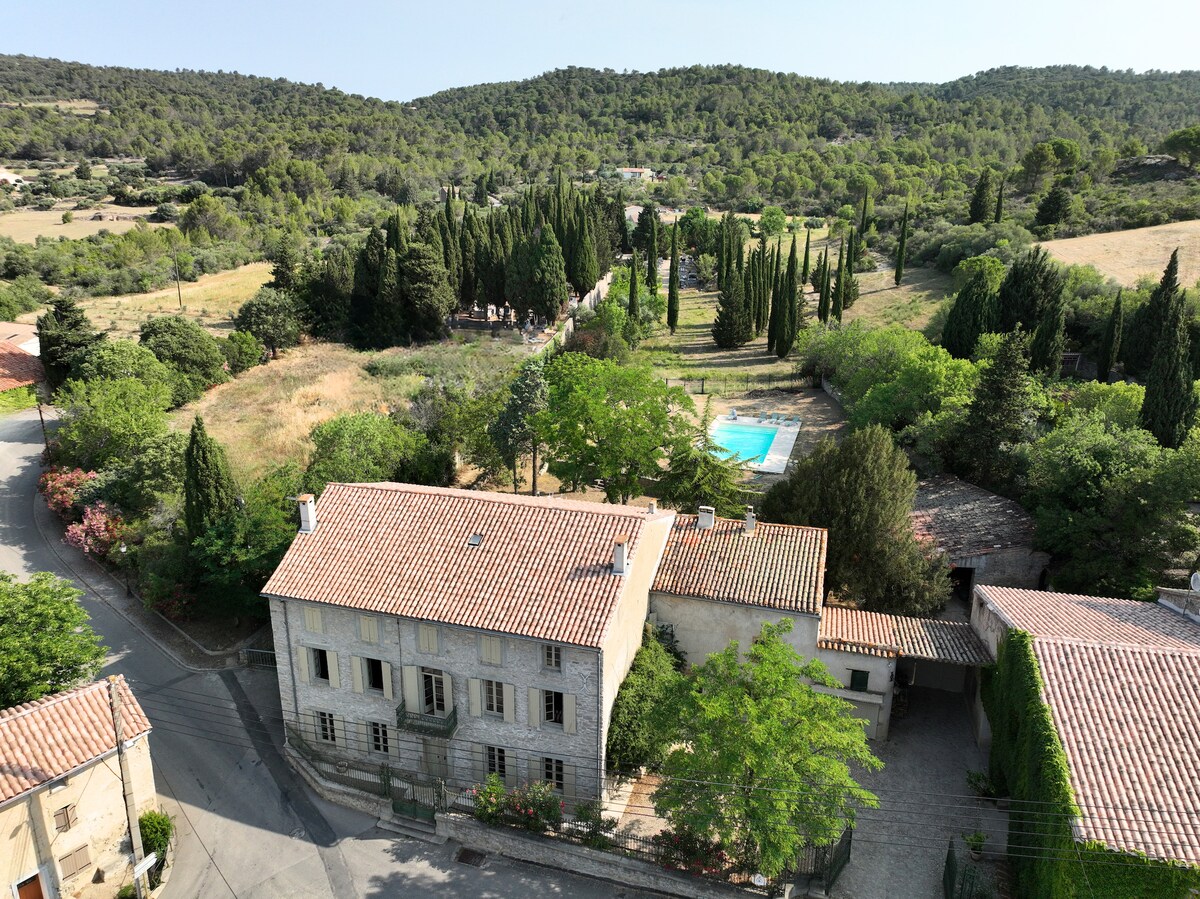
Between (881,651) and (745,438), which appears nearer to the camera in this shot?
(881,651)

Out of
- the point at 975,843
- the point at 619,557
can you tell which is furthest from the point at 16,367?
the point at 975,843

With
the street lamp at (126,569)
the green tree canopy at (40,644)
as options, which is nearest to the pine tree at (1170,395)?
the green tree canopy at (40,644)

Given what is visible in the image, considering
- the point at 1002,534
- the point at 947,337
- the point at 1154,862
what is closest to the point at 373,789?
the point at 1154,862

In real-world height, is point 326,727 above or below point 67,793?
below

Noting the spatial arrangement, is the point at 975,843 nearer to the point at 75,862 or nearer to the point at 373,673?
the point at 373,673

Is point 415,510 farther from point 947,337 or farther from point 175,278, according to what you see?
point 175,278
